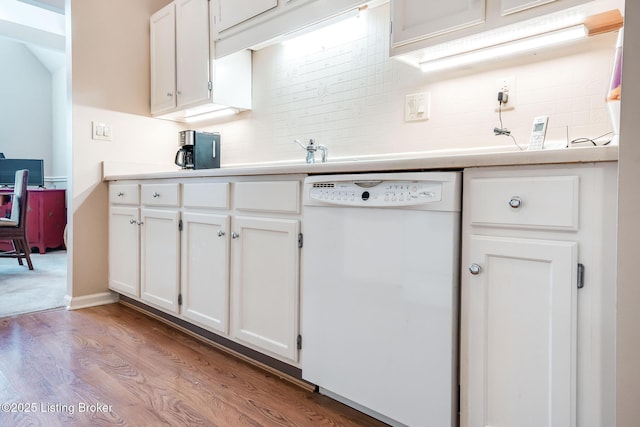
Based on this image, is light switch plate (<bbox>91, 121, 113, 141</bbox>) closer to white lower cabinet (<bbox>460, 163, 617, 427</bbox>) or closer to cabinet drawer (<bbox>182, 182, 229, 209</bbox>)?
cabinet drawer (<bbox>182, 182, 229, 209</bbox>)

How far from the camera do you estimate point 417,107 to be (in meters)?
1.85

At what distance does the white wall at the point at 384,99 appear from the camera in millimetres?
1440

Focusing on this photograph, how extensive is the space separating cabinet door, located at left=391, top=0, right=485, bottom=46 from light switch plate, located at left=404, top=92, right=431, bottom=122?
1.09 ft

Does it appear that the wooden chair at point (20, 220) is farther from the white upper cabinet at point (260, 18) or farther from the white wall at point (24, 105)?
the white upper cabinet at point (260, 18)

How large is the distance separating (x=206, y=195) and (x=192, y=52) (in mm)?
1142

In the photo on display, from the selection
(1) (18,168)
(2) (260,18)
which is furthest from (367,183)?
(1) (18,168)

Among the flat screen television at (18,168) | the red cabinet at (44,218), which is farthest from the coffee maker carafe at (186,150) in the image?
the flat screen television at (18,168)

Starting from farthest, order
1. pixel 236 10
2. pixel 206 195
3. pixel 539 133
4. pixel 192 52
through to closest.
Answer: pixel 192 52, pixel 236 10, pixel 206 195, pixel 539 133

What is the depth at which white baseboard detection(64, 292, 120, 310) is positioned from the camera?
2664 millimetres

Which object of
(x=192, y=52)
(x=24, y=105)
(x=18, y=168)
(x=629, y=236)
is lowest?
(x=629, y=236)

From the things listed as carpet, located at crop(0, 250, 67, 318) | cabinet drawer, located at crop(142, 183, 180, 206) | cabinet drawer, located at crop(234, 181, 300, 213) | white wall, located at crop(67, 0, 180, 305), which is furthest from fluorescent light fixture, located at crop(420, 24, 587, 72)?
carpet, located at crop(0, 250, 67, 318)

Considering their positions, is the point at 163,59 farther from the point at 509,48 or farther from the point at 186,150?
the point at 509,48

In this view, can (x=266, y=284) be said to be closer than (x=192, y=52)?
Yes

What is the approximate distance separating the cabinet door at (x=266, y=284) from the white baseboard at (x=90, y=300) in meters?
1.46
